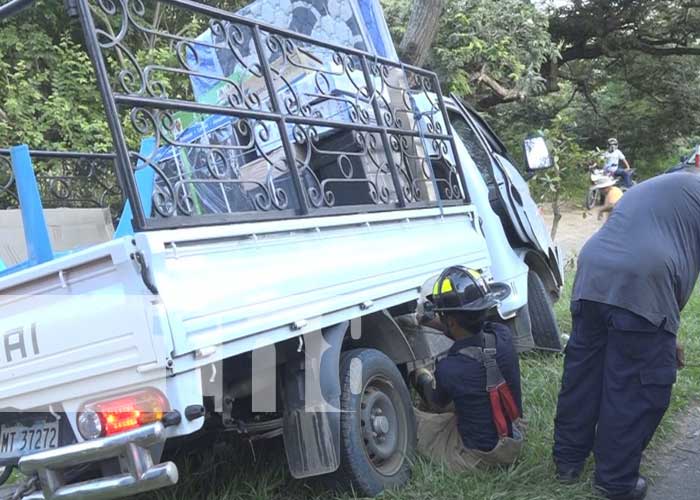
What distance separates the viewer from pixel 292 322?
9.13ft

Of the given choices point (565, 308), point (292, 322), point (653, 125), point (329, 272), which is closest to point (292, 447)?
point (292, 322)

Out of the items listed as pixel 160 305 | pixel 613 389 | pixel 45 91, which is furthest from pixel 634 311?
pixel 45 91

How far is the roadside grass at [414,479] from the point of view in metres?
3.22

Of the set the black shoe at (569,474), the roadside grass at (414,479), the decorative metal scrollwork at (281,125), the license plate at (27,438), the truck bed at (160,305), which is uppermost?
the decorative metal scrollwork at (281,125)

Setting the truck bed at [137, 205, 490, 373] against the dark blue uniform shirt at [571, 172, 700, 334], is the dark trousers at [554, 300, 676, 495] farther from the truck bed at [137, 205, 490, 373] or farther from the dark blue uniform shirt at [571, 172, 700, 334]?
the truck bed at [137, 205, 490, 373]

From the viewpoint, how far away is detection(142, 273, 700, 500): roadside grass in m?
3.22

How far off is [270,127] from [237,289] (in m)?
2.24

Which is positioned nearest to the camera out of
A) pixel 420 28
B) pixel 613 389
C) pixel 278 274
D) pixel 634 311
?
pixel 278 274

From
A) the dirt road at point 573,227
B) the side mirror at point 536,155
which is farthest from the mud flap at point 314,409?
the dirt road at point 573,227

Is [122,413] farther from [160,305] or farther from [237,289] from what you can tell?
[237,289]

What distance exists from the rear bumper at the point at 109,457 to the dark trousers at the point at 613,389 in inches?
79.0

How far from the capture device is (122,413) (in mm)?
2332

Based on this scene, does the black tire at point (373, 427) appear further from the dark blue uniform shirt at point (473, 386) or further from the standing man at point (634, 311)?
the standing man at point (634, 311)

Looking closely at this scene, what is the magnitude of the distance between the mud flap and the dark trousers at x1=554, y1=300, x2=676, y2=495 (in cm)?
122
